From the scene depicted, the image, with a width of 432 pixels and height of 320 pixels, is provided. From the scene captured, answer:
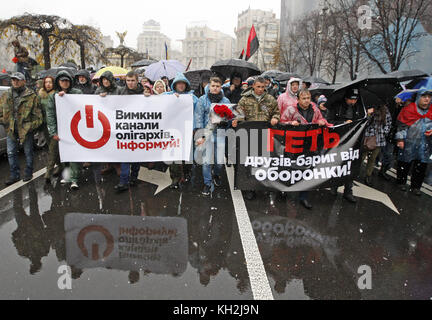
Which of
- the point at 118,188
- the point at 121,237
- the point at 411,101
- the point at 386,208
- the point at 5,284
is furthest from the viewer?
the point at 411,101

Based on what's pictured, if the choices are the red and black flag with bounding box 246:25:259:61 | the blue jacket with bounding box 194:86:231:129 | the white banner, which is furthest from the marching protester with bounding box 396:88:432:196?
the red and black flag with bounding box 246:25:259:61

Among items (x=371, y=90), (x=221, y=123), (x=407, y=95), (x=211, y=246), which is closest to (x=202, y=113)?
(x=221, y=123)

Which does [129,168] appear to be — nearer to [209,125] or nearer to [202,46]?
[209,125]

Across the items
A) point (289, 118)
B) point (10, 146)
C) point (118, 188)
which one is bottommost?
point (118, 188)

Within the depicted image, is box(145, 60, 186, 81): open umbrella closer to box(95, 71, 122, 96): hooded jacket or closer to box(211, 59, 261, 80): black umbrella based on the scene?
box(211, 59, 261, 80): black umbrella

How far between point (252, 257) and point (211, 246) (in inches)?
20.7

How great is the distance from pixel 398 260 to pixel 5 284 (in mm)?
4047

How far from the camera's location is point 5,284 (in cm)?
280

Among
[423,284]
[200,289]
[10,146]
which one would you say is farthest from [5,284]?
[423,284]

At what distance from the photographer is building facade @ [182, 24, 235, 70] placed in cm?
15638

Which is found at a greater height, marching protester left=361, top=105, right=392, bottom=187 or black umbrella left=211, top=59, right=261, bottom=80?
black umbrella left=211, top=59, right=261, bottom=80

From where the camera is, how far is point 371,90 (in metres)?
5.41

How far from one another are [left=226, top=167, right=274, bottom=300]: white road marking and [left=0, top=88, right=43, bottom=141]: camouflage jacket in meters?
3.99

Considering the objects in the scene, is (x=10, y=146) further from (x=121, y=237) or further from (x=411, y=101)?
(x=411, y=101)
